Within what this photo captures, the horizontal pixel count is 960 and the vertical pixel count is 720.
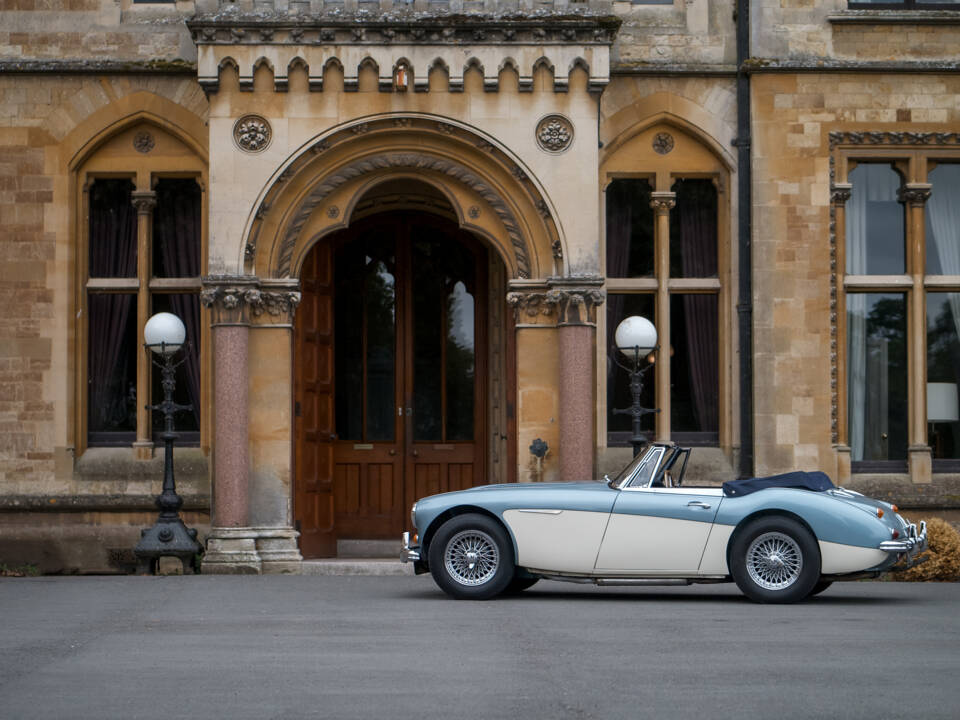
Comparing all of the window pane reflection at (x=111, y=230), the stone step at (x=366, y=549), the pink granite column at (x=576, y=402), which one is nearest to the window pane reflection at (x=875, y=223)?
the pink granite column at (x=576, y=402)

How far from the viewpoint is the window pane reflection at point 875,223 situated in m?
18.6

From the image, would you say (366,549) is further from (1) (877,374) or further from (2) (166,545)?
(1) (877,374)

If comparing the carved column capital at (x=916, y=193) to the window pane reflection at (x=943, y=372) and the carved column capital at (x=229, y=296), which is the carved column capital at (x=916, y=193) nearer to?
the window pane reflection at (x=943, y=372)

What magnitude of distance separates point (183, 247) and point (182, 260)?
0.51ft

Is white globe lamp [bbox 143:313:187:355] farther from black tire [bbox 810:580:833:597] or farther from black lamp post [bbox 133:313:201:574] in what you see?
black tire [bbox 810:580:833:597]

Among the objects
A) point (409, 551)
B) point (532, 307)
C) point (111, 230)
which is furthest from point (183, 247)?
point (409, 551)

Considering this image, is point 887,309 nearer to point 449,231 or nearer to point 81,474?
point 449,231

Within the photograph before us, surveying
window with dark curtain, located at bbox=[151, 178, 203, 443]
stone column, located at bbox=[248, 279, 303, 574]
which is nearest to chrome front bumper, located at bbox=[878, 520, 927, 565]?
stone column, located at bbox=[248, 279, 303, 574]

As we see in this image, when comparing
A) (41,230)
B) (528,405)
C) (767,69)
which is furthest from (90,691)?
(767,69)

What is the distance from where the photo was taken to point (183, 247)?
737 inches

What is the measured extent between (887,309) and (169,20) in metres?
9.10

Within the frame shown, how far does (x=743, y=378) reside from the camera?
18219mm

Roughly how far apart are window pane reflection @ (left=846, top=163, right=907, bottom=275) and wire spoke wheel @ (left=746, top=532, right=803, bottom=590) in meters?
6.88

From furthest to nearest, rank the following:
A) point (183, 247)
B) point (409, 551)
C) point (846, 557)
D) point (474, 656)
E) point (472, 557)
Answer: point (183, 247)
point (409, 551)
point (472, 557)
point (846, 557)
point (474, 656)
